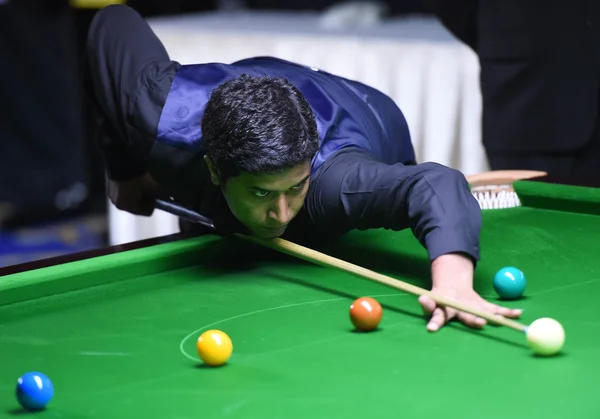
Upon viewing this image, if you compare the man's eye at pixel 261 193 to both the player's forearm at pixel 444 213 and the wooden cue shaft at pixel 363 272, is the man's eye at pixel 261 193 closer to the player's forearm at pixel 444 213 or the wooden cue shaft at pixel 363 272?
the wooden cue shaft at pixel 363 272

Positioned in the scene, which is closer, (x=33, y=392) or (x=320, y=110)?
(x=33, y=392)

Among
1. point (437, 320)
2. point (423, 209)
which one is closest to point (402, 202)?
point (423, 209)

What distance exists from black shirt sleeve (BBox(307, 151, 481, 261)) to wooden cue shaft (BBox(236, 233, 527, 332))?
0.39ft

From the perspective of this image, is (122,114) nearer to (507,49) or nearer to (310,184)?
(310,184)

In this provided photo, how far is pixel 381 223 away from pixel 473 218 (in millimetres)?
A: 243

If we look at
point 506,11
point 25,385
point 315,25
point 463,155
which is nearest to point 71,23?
point 315,25

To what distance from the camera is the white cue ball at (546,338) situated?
176cm

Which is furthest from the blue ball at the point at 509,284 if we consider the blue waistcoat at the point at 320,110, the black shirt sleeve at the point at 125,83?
the black shirt sleeve at the point at 125,83

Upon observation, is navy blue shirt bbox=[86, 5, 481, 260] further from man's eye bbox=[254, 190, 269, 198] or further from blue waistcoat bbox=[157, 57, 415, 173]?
man's eye bbox=[254, 190, 269, 198]

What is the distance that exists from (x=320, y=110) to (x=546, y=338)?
1158mm

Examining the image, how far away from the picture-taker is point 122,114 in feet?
9.96

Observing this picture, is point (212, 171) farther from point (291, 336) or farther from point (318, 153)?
point (291, 336)

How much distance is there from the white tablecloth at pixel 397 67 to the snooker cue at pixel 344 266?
2.00 m

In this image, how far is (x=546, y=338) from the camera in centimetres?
176
